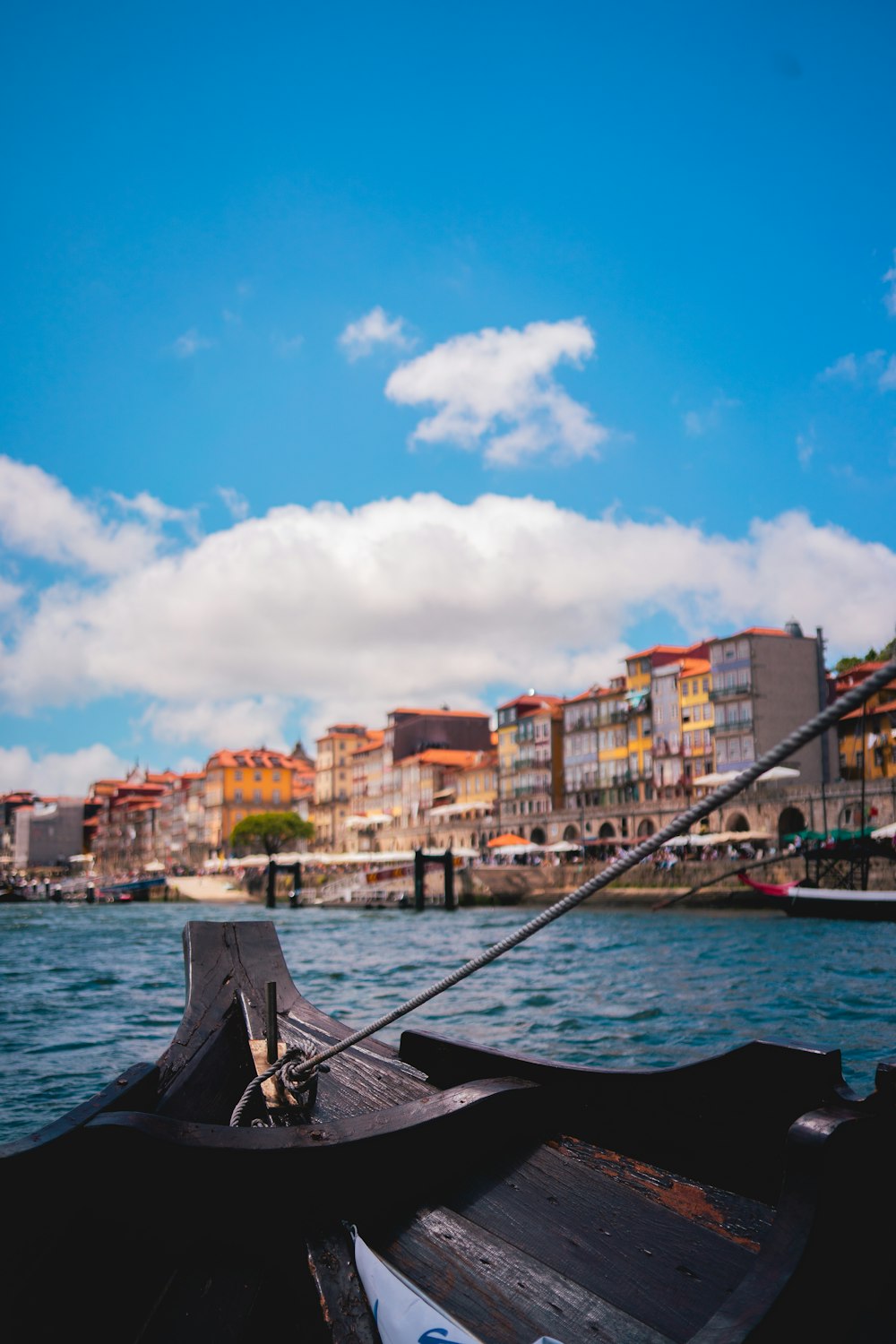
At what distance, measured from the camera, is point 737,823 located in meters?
47.9

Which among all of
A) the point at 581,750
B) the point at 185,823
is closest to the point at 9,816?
the point at 185,823

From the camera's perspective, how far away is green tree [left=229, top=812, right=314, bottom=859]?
92250 mm

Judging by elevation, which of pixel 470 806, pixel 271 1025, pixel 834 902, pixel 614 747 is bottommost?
pixel 834 902

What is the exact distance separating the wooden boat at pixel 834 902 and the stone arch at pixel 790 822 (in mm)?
12436

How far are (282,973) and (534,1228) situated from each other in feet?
9.39

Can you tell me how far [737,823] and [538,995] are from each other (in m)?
36.4

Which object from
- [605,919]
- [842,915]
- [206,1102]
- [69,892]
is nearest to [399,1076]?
[206,1102]

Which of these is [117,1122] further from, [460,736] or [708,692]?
[460,736]

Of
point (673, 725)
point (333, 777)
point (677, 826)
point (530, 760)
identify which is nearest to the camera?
point (677, 826)

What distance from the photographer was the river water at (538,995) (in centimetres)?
899

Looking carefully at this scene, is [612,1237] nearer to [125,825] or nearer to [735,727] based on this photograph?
[735,727]

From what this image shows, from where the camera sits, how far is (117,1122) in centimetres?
242

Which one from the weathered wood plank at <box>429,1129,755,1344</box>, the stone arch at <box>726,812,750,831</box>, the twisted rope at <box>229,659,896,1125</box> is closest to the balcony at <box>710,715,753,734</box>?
the stone arch at <box>726,812,750,831</box>

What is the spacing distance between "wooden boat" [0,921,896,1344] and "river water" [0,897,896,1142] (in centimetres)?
39
